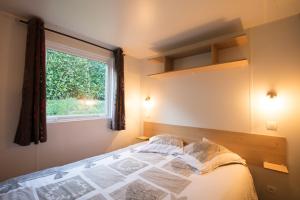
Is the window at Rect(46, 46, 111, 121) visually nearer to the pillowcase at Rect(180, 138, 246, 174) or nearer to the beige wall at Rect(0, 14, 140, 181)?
the beige wall at Rect(0, 14, 140, 181)

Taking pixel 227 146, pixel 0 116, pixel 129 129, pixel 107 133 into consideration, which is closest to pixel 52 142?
pixel 0 116

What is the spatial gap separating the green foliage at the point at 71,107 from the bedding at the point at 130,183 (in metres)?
0.92

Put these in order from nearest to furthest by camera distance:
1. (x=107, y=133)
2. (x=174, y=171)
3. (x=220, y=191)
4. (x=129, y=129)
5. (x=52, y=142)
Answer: (x=220, y=191) → (x=174, y=171) → (x=52, y=142) → (x=107, y=133) → (x=129, y=129)

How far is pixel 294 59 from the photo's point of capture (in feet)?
5.98

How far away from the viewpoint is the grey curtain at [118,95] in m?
2.87

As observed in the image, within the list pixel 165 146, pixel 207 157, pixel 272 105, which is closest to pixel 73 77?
pixel 165 146

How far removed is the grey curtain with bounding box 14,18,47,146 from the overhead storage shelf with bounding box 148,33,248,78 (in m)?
1.78

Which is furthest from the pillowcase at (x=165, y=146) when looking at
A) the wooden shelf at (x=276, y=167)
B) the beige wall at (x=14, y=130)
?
the wooden shelf at (x=276, y=167)

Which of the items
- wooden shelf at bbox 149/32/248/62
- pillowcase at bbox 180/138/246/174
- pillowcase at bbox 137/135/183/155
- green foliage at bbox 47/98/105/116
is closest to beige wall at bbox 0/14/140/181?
green foliage at bbox 47/98/105/116

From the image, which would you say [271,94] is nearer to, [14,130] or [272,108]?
[272,108]

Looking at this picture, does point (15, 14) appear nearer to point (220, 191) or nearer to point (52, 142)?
point (52, 142)

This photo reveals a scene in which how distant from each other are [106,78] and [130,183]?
2020 millimetres

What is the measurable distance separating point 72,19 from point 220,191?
2.46 metres

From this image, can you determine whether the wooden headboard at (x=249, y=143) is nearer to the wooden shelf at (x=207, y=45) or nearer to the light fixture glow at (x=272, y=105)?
the light fixture glow at (x=272, y=105)
